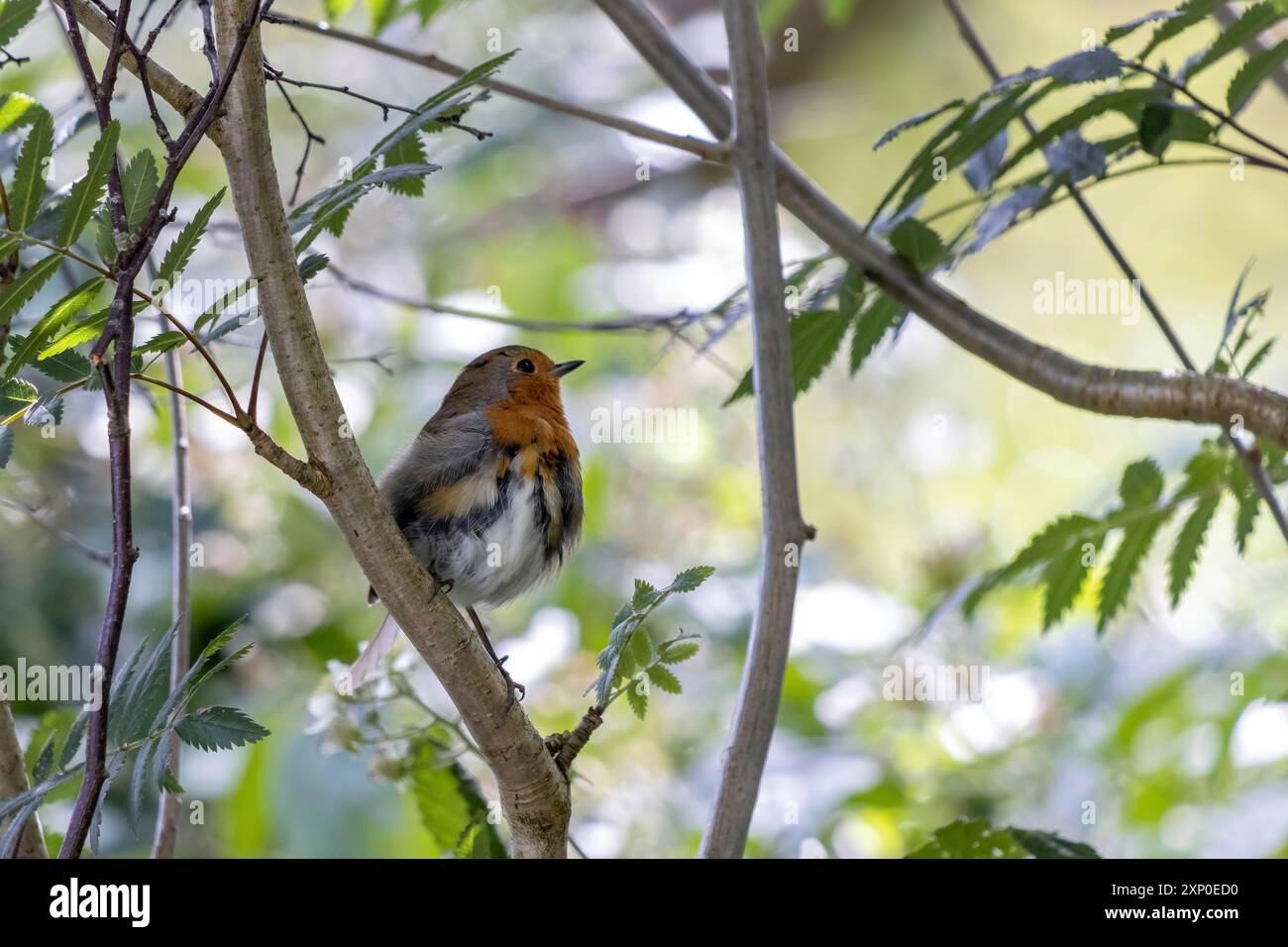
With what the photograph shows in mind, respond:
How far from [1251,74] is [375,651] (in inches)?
73.5

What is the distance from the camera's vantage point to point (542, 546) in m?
2.70

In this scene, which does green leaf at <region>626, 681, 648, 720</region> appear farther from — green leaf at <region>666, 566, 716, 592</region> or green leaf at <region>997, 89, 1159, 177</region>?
green leaf at <region>997, 89, 1159, 177</region>

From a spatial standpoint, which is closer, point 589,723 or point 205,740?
point 205,740

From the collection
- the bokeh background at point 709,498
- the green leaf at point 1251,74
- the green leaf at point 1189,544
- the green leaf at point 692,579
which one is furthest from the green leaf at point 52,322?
the green leaf at point 1189,544

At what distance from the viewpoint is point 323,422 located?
140cm

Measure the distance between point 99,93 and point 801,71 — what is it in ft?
24.1

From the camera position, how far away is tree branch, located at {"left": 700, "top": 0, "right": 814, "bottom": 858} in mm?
1722

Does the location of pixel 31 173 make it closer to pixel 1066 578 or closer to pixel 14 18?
pixel 14 18

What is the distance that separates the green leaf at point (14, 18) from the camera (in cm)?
163

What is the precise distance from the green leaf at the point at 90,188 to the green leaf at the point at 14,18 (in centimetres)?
37

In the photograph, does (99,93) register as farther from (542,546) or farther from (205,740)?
(542,546)

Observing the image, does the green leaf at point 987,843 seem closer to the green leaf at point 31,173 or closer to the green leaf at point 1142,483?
the green leaf at point 1142,483

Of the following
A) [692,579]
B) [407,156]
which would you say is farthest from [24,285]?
[692,579]

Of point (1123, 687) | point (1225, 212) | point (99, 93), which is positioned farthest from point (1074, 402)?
point (1225, 212)
